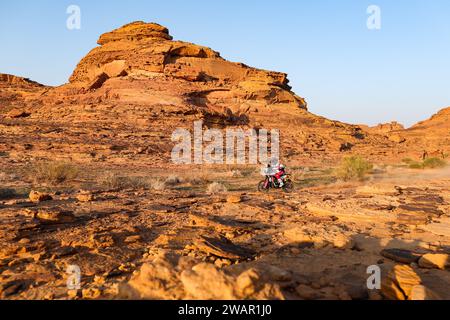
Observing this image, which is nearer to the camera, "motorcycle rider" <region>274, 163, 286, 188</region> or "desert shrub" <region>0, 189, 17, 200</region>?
"desert shrub" <region>0, 189, 17, 200</region>

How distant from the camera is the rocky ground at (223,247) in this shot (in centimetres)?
316

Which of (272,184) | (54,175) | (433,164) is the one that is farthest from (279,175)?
(433,164)

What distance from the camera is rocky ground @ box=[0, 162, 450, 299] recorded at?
10.4 feet

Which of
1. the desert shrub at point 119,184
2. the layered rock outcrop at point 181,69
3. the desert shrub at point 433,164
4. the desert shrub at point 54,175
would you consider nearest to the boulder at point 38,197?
the desert shrub at point 119,184

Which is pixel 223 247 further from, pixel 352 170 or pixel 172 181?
pixel 352 170

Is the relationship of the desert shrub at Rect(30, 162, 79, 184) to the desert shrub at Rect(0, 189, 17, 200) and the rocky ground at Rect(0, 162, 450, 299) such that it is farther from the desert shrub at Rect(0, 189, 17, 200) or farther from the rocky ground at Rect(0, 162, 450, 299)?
the rocky ground at Rect(0, 162, 450, 299)

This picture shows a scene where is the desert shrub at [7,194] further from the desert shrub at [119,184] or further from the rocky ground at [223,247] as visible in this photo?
the desert shrub at [119,184]

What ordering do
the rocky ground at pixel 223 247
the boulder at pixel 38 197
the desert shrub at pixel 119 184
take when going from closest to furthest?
the rocky ground at pixel 223 247 → the boulder at pixel 38 197 → the desert shrub at pixel 119 184

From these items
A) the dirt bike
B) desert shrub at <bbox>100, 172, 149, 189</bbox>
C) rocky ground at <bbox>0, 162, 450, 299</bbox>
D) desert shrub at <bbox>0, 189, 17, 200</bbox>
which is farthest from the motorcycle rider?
desert shrub at <bbox>0, 189, 17, 200</bbox>

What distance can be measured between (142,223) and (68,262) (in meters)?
2.29
